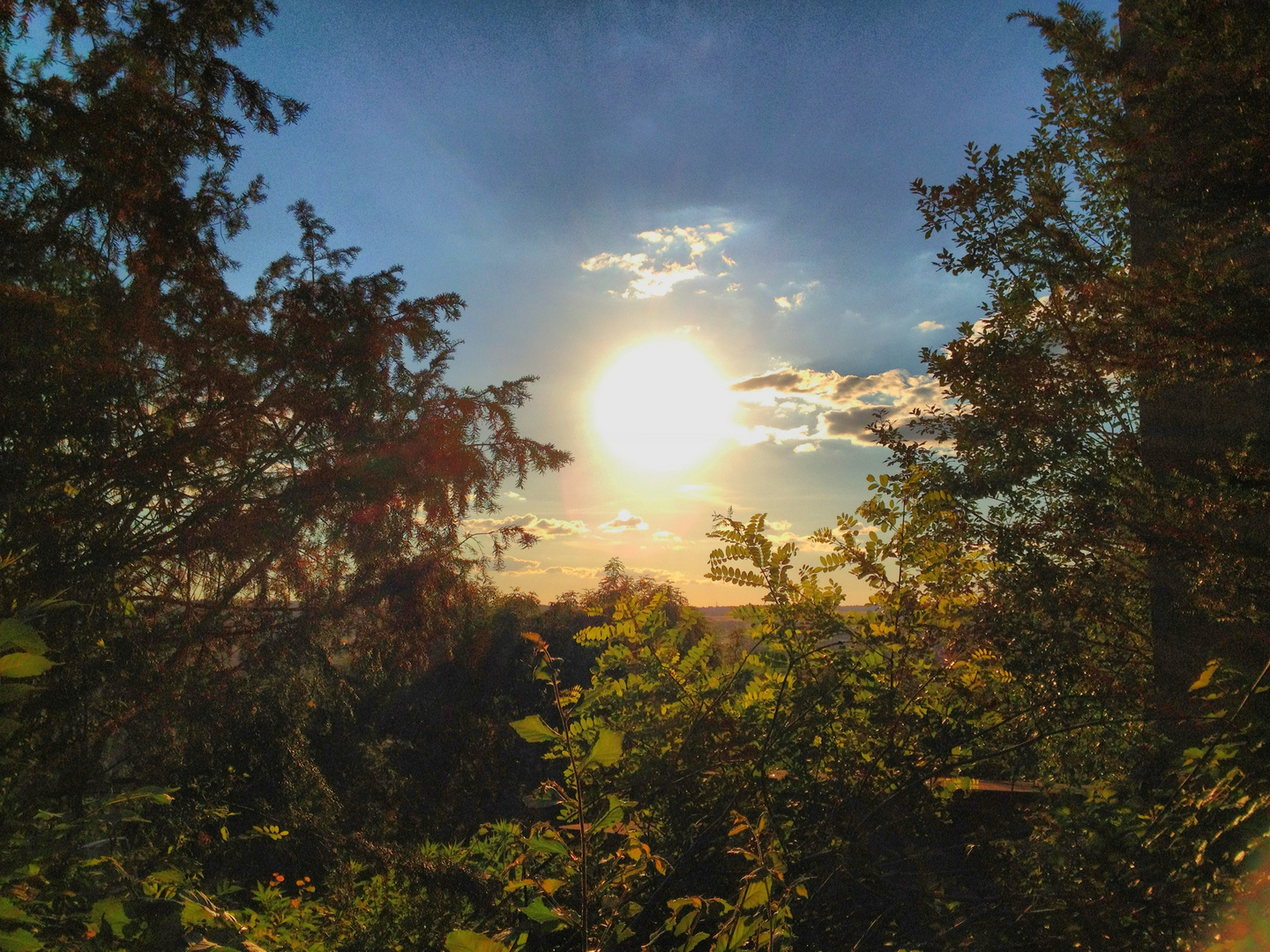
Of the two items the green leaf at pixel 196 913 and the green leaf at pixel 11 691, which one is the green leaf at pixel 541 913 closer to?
the green leaf at pixel 196 913

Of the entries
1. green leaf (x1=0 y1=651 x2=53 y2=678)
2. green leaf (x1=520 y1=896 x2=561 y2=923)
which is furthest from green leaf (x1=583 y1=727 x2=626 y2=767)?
green leaf (x1=0 y1=651 x2=53 y2=678)

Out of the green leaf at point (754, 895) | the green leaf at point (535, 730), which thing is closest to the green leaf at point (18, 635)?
the green leaf at point (535, 730)

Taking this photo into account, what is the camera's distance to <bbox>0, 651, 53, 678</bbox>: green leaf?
3.60 feet

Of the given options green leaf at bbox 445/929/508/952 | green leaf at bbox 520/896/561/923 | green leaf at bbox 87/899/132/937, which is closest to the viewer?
green leaf at bbox 445/929/508/952

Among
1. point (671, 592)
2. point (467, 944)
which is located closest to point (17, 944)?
point (467, 944)

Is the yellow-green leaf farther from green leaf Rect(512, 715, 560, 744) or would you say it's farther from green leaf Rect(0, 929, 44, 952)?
green leaf Rect(0, 929, 44, 952)

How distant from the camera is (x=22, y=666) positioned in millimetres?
1108

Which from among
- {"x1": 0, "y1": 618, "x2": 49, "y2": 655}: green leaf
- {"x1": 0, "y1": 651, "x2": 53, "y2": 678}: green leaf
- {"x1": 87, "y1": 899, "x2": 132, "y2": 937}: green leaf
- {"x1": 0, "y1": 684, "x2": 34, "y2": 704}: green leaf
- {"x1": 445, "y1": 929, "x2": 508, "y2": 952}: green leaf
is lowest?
{"x1": 87, "y1": 899, "x2": 132, "y2": 937}: green leaf

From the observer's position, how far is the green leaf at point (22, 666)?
1.10 m

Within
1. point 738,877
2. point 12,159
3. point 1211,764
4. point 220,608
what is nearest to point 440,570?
point 220,608

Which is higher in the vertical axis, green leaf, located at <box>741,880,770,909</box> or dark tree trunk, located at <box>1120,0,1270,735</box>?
dark tree trunk, located at <box>1120,0,1270,735</box>

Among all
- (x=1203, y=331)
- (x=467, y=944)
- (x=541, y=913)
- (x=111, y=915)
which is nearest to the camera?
(x=467, y=944)

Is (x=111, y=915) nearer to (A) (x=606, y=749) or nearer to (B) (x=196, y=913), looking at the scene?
(B) (x=196, y=913)

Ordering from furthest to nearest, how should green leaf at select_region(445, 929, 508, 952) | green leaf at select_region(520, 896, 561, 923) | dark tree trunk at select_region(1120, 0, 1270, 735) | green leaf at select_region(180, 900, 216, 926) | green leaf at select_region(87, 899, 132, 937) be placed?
1. dark tree trunk at select_region(1120, 0, 1270, 735)
2. green leaf at select_region(87, 899, 132, 937)
3. green leaf at select_region(180, 900, 216, 926)
4. green leaf at select_region(520, 896, 561, 923)
5. green leaf at select_region(445, 929, 508, 952)
